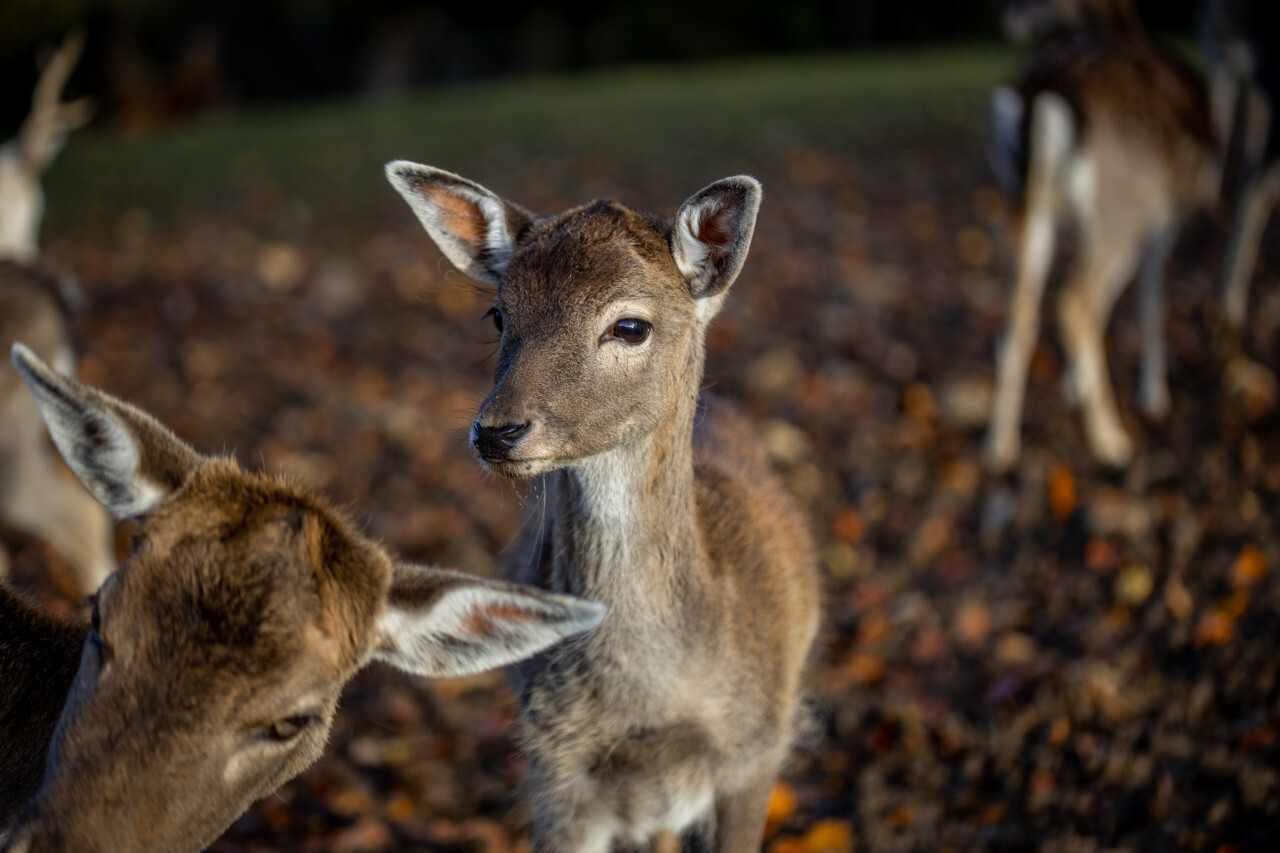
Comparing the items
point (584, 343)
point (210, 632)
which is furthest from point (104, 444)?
point (584, 343)

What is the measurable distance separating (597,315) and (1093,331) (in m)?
4.12

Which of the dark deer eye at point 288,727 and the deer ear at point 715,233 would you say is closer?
the dark deer eye at point 288,727

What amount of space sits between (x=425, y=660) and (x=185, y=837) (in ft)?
1.90

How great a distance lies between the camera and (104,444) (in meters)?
2.15

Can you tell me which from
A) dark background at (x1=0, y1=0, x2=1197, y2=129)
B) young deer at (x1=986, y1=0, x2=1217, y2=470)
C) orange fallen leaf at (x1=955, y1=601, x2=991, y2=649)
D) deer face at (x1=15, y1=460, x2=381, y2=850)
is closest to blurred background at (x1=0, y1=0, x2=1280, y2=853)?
orange fallen leaf at (x1=955, y1=601, x2=991, y2=649)

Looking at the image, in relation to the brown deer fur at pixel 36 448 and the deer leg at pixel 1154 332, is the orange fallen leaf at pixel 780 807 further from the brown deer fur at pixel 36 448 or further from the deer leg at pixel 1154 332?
the deer leg at pixel 1154 332

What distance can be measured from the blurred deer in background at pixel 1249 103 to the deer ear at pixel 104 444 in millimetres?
6473

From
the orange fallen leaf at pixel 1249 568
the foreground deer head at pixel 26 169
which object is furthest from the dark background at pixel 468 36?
the orange fallen leaf at pixel 1249 568

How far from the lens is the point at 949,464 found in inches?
233

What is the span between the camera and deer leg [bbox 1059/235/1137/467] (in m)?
5.68

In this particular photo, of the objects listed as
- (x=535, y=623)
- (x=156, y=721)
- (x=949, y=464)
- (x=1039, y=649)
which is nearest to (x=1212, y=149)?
(x=949, y=464)

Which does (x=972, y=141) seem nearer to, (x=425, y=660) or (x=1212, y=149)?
(x=1212, y=149)

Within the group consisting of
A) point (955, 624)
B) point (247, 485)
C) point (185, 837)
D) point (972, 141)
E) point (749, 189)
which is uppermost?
Result: point (749, 189)

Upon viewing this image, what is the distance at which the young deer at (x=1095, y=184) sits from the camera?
5531 mm
